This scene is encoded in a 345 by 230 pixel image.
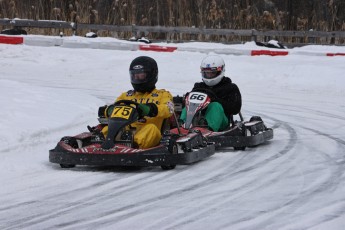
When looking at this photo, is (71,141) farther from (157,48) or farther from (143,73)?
(157,48)

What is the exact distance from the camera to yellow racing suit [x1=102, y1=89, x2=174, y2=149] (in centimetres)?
807

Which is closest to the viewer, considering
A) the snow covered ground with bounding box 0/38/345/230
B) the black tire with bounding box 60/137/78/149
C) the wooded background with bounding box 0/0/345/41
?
the snow covered ground with bounding box 0/38/345/230

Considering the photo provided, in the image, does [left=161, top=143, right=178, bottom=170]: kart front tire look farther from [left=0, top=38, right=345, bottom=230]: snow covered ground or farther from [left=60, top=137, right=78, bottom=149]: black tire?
[left=60, top=137, right=78, bottom=149]: black tire

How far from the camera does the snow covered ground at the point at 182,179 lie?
570 cm

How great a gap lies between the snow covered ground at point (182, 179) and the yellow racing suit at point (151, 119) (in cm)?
34

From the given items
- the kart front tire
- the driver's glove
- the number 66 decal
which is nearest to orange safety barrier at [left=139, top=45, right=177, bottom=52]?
the number 66 decal

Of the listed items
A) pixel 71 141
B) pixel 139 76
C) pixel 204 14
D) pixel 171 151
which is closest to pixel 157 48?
pixel 204 14

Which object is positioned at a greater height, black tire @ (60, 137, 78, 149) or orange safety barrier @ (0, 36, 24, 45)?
orange safety barrier @ (0, 36, 24, 45)

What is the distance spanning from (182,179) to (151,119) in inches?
54.4

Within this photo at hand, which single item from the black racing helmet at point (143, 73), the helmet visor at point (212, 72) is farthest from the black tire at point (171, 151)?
the helmet visor at point (212, 72)

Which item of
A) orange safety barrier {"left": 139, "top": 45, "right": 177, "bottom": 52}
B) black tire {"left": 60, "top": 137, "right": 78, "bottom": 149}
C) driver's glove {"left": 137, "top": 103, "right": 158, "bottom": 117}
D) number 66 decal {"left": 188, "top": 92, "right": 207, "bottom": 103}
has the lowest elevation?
orange safety barrier {"left": 139, "top": 45, "right": 177, "bottom": 52}

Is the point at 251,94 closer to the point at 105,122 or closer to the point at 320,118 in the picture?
the point at 320,118

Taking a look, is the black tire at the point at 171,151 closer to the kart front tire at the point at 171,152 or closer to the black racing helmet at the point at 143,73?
the kart front tire at the point at 171,152

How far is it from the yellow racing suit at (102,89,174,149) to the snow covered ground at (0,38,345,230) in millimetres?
339
